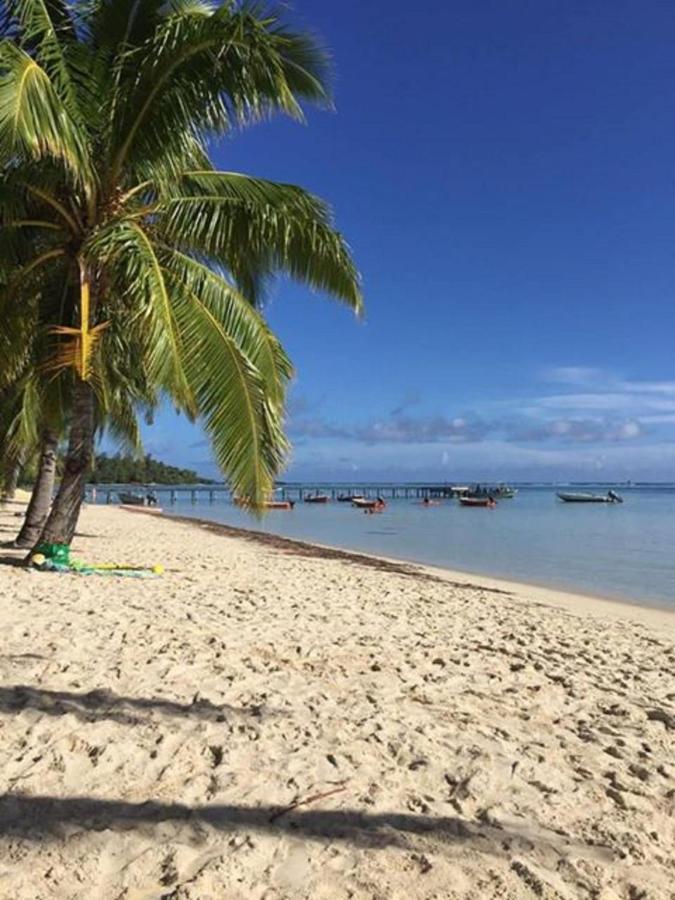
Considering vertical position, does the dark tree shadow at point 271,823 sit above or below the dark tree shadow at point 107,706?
below

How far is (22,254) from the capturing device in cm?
1020

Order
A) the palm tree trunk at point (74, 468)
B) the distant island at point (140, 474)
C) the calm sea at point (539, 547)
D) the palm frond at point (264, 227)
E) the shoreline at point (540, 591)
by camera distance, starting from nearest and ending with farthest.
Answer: the palm frond at point (264, 227), the palm tree trunk at point (74, 468), the shoreline at point (540, 591), the calm sea at point (539, 547), the distant island at point (140, 474)

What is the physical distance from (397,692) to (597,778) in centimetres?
165

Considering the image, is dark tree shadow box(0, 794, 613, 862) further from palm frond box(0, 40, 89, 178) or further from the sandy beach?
palm frond box(0, 40, 89, 178)

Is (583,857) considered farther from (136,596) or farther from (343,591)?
(343,591)

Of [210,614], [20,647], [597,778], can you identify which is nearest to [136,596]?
[210,614]

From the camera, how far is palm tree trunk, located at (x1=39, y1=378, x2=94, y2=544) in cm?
1022

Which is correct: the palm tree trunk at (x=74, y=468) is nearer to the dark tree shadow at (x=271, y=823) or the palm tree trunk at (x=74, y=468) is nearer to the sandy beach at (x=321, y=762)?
the sandy beach at (x=321, y=762)

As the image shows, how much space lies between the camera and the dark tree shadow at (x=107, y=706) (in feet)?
14.6

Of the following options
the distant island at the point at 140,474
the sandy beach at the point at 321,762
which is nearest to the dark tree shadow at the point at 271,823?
the sandy beach at the point at 321,762

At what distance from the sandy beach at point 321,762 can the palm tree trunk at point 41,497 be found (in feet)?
22.9

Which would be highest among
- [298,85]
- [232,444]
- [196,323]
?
[298,85]

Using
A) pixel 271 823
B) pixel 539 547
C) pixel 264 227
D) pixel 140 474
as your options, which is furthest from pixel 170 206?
pixel 140 474

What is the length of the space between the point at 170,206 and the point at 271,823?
7.75m
